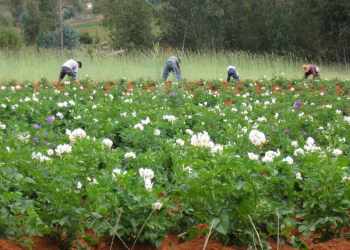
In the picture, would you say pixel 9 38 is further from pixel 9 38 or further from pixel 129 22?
pixel 129 22

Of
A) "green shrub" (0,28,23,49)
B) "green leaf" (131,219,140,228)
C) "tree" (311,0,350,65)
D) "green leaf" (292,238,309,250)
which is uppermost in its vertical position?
"green shrub" (0,28,23,49)

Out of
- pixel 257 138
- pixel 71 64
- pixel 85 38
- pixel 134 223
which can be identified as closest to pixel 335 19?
pixel 71 64

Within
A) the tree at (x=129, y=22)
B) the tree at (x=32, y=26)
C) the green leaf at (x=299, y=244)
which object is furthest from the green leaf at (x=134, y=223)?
the tree at (x=32, y=26)

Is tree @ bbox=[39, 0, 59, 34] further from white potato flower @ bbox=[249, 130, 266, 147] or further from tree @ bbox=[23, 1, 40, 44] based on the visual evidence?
white potato flower @ bbox=[249, 130, 266, 147]

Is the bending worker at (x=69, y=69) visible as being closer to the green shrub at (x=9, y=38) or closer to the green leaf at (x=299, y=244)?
the green leaf at (x=299, y=244)

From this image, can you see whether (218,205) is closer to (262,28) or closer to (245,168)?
(245,168)

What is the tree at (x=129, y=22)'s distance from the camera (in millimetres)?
28969

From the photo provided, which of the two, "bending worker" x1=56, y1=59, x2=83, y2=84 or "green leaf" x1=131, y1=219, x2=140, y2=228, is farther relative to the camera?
"bending worker" x1=56, y1=59, x2=83, y2=84

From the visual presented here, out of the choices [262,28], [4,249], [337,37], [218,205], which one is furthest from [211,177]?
[262,28]

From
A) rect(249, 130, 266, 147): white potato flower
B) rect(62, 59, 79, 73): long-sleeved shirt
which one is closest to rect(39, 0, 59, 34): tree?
rect(62, 59, 79, 73): long-sleeved shirt

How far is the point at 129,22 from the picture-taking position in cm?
2922

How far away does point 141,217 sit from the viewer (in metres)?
1.96

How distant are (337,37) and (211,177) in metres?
26.0

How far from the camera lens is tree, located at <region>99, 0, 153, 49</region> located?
95.0 feet
